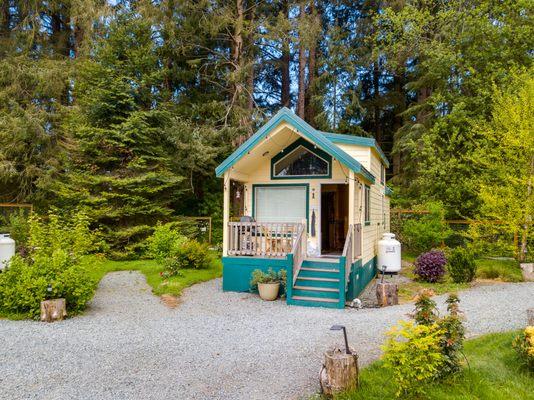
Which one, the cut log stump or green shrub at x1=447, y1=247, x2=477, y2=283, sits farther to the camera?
the cut log stump

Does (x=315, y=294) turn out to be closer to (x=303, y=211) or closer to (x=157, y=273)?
(x=303, y=211)

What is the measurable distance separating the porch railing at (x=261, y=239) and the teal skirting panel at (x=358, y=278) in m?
1.62

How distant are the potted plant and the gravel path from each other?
1.06 feet

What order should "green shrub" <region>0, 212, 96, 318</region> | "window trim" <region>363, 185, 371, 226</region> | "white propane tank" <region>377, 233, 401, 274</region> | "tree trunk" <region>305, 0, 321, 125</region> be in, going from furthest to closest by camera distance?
"tree trunk" <region>305, 0, 321, 125</region>, "white propane tank" <region>377, 233, 401, 274</region>, "window trim" <region>363, 185, 371, 226</region>, "green shrub" <region>0, 212, 96, 318</region>

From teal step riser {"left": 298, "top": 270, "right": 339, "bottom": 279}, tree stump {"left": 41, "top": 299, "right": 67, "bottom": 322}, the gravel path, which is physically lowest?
the gravel path

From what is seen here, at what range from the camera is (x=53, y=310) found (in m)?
7.29

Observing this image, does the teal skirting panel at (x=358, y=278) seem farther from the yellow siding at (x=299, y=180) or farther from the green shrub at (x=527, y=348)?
the green shrub at (x=527, y=348)

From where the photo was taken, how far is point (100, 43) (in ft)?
52.0

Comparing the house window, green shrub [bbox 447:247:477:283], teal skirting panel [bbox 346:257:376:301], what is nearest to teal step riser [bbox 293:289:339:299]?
teal skirting panel [bbox 346:257:376:301]

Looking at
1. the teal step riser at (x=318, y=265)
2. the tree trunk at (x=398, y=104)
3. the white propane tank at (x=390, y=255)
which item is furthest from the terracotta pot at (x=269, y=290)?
the tree trunk at (x=398, y=104)

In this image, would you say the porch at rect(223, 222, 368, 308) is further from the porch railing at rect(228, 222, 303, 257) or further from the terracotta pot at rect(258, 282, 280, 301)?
the terracotta pot at rect(258, 282, 280, 301)

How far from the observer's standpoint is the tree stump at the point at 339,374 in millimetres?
4027

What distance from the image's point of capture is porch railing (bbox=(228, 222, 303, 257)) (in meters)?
9.82

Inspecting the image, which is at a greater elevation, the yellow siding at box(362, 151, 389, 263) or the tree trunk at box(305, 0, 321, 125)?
the tree trunk at box(305, 0, 321, 125)
